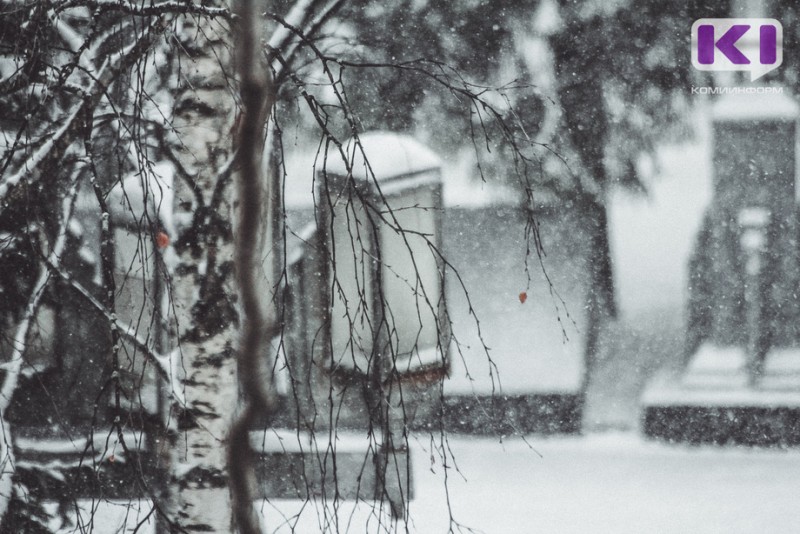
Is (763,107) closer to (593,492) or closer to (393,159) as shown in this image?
(593,492)

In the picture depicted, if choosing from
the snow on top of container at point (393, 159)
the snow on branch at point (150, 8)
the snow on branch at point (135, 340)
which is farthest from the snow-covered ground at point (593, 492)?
the snow on branch at point (150, 8)

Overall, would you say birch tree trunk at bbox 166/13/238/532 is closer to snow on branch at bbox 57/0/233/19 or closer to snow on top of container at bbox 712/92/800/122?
snow on branch at bbox 57/0/233/19

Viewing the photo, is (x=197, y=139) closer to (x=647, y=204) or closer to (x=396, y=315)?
(x=396, y=315)

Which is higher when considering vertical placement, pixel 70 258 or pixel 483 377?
pixel 70 258

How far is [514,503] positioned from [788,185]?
3340 mm

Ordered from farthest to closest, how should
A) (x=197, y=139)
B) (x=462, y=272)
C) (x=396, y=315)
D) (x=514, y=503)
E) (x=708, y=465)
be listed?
(x=462, y=272) → (x=708, y=465) → (x=514, y=503) → (x=396, y=315) → (x=197, y=139)

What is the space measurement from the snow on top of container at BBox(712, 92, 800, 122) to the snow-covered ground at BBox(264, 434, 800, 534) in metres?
2.65

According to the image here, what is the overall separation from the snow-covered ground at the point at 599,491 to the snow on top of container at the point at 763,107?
2.65 m

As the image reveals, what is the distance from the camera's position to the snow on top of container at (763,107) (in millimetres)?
5605

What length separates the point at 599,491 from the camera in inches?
201

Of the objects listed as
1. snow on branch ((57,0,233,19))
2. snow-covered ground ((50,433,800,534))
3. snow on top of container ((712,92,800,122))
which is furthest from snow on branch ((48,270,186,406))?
snow on top of container ((712,92,800,122))

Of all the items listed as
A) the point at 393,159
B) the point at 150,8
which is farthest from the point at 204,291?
the point at 393,159

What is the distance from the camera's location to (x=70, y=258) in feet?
18.5

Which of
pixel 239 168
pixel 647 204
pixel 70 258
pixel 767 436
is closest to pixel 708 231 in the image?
pixel 647 204
